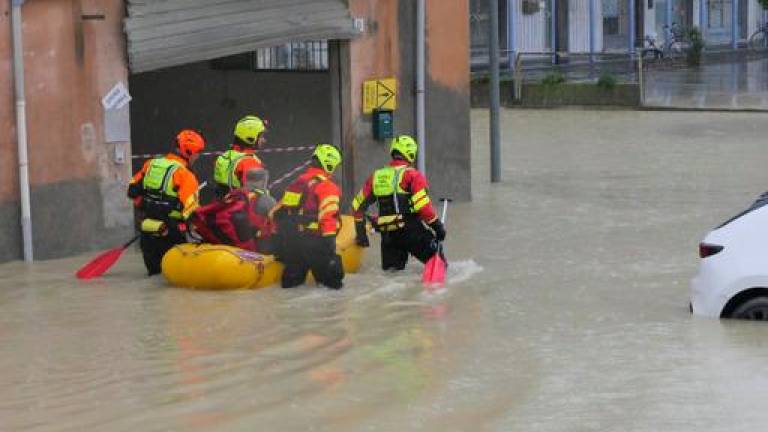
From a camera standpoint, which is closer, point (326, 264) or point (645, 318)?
point (645, 318)

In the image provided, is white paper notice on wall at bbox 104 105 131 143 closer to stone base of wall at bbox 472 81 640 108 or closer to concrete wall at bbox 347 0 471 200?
concrete wall at bbox 347 0 471 200

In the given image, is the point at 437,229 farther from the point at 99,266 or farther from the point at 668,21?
the point at 668,21

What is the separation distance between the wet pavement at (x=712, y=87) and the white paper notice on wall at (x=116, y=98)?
2232cm

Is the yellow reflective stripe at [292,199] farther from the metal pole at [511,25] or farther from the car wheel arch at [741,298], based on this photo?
the metal pole at [511,25]

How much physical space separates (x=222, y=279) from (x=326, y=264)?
88 centimetres

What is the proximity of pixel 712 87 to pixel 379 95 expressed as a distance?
2451 centimetres

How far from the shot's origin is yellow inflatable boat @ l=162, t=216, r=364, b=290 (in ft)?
41.6

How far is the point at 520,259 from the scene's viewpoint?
15000 mm

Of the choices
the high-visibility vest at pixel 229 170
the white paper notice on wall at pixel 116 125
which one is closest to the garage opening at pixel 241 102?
the white paper notice on wall at pixel 116 125

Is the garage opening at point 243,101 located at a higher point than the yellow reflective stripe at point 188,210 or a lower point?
higher

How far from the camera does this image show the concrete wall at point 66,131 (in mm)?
14117

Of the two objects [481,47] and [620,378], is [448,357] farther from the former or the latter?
[481,47]

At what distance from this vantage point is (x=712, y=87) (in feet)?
135

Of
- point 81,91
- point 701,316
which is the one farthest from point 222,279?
point 701,316
